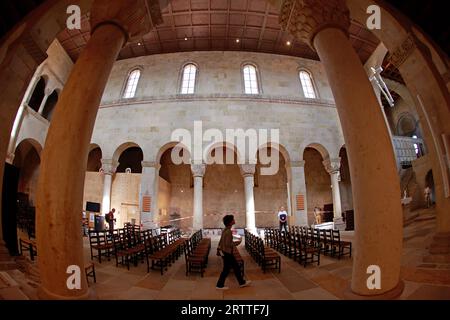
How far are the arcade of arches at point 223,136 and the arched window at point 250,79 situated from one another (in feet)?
0.27

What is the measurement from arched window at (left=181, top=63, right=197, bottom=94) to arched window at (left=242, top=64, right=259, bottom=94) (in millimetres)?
3303

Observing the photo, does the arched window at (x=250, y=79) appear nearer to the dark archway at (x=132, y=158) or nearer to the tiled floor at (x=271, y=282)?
the dark archway at (x=132, y=158)

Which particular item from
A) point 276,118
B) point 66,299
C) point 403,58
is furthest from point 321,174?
point 66,299

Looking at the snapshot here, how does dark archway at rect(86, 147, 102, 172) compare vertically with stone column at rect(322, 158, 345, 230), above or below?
above

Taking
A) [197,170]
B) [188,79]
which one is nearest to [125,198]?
[197,170]

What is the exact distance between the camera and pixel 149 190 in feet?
36.7

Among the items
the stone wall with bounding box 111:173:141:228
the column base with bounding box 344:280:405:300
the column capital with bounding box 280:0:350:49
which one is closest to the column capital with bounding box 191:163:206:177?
the stone wall with bounding box 111:173:141:228

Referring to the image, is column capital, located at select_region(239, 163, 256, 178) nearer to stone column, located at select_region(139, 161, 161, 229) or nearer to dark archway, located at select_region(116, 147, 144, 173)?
stone column, located at select_region(139, 161, 161, 229)

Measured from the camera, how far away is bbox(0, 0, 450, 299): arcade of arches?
2.55m

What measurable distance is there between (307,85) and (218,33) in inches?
262

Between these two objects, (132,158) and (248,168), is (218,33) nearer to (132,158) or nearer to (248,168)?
(248,168)

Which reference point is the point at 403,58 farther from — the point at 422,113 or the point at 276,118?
the point at 276,118

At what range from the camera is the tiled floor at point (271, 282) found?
3.09 metres

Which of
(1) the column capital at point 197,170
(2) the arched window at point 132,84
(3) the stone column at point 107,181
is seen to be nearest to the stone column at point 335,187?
(1) the column capital at point 197,170
